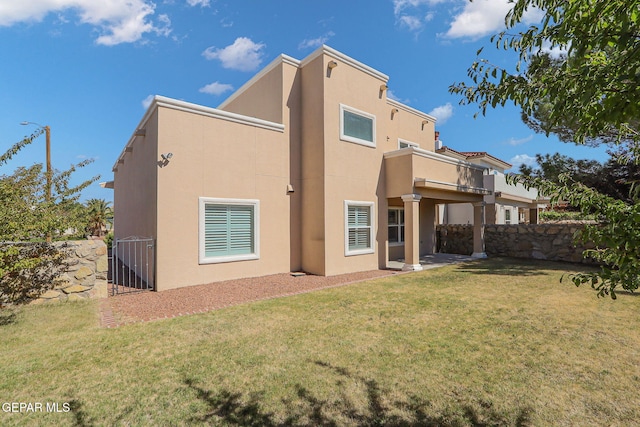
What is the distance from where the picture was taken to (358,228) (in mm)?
12969

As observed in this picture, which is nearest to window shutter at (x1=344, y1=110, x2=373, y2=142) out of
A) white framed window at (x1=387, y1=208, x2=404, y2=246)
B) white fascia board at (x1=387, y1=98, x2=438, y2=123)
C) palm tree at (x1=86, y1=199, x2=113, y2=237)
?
white fascia board at (x1=387, y1=98, x2=438, y2=123)

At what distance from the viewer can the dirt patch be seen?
721cm

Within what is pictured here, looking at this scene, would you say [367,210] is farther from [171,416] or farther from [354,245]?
[171,416]

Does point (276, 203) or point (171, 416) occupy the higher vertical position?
point (276, 203)

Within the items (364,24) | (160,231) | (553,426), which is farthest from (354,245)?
(553,426)

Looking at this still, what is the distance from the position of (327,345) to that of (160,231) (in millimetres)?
6816

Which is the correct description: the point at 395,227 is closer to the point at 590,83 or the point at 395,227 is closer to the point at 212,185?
the point at 212,185

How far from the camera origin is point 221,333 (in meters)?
5.86

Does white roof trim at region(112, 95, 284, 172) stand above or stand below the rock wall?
above

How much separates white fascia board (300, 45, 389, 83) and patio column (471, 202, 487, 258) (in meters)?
8.62

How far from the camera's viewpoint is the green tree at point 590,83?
1.88 meters

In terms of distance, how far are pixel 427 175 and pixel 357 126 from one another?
370 cm

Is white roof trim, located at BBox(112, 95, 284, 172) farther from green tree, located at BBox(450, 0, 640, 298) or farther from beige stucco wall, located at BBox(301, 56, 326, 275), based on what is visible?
green tree, located at BBox(450, 0, 640, 298)

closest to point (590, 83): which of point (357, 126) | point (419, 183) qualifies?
point (419, 183)
